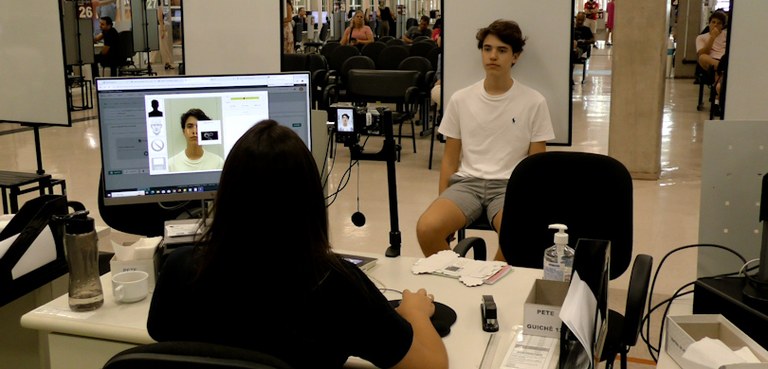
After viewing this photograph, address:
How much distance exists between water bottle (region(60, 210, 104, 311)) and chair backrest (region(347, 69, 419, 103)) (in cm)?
547

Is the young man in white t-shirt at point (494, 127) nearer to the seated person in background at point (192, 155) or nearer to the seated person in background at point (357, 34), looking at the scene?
the seated person in background at point (192, 155)

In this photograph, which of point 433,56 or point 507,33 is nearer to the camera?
point 507,33

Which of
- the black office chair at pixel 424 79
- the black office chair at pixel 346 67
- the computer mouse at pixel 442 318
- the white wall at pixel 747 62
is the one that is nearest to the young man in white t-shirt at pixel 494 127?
the white wall at pixel 747 62

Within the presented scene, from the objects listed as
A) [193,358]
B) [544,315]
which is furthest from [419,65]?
[193,358]

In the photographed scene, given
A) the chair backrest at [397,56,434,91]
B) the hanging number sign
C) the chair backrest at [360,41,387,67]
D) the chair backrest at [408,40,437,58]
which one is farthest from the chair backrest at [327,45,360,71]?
the hanging number sign

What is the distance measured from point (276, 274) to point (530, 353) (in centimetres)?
61

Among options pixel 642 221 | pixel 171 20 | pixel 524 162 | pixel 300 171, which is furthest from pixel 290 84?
pixel 171 20

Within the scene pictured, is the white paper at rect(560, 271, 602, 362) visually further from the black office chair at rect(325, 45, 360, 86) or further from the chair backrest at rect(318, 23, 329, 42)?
the chair backrest at rect(318, 23, 329, 42)

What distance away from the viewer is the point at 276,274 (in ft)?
4.66

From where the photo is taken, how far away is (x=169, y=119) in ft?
7.88

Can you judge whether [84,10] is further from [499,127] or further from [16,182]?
[499,127]

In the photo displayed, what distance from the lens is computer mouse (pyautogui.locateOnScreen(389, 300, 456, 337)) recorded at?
1.84 metres

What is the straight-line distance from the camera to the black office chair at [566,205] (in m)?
2.71

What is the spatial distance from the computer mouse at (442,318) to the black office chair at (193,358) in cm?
80
